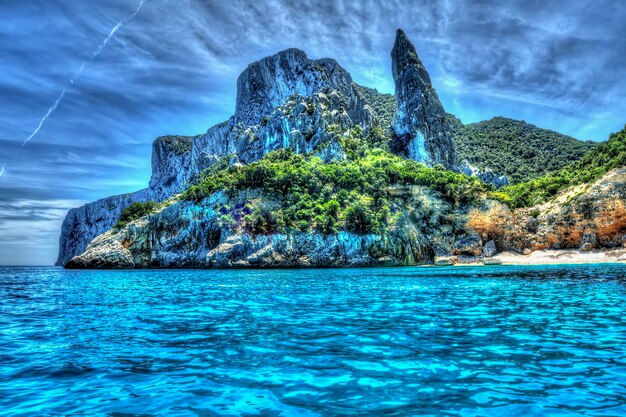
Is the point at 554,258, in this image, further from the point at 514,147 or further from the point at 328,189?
the point at 514,147

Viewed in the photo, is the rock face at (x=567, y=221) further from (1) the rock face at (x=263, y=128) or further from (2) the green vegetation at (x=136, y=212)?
(2) the green vegetation at (x=136, y=212)

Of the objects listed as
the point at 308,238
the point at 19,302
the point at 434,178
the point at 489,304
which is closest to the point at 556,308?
the point at 489,304

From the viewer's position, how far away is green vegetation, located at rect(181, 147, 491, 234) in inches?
3091

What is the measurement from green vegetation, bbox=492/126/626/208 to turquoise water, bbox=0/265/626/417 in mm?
68613

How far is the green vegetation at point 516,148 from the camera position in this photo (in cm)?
12694

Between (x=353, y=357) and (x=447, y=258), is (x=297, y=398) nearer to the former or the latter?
(x=353, y=357)

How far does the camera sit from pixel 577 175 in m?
79.4

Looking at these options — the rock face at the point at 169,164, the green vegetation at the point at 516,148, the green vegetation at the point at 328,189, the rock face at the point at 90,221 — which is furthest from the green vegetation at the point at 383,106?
the rock face at the point at 90,221

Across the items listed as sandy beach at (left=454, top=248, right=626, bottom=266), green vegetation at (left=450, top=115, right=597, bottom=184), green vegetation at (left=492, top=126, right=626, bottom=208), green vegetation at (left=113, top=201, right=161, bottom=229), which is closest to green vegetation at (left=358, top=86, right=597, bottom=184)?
green vegetation at (left=450, top=115, right=597, bottom=184)

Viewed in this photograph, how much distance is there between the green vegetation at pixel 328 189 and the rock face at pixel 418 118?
25600mm

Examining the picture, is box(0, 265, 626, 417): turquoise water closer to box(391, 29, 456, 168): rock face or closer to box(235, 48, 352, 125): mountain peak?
box(391, 29, 456, 168): rock face

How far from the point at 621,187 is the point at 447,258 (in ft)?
102

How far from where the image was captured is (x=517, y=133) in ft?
494

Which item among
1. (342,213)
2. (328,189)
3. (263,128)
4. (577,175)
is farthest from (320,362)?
(263,128)
